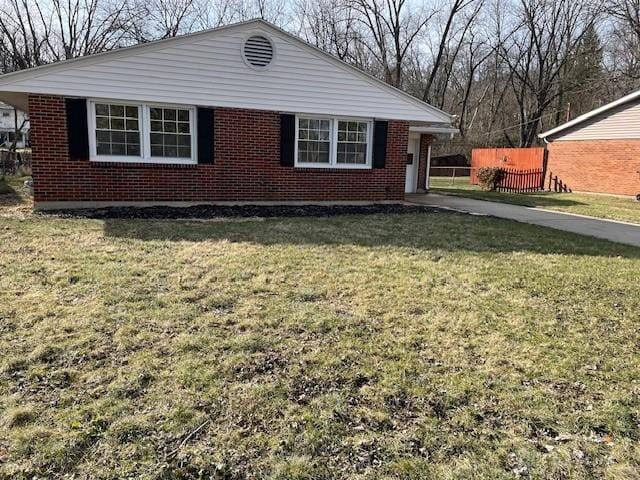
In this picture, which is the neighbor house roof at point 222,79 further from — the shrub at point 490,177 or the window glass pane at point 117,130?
the shrub at point 490,177

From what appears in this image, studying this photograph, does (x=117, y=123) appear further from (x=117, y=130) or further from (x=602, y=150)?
(x=602, y=150)

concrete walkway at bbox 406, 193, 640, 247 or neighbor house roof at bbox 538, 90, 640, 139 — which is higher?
neighbor house roof at bbox 538, 90, 640, 139

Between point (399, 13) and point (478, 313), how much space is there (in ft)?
113

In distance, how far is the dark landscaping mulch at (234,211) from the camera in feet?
31.1

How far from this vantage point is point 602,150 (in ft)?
61.6

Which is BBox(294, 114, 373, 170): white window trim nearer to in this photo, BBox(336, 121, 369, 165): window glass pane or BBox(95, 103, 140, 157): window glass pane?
BBox(336, 121, 369, 165): window glass pane

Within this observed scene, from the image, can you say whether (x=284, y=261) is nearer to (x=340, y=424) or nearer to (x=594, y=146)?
(x=340, y=424)

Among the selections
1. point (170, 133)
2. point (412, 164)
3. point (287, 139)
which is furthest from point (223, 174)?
point (412, 164)

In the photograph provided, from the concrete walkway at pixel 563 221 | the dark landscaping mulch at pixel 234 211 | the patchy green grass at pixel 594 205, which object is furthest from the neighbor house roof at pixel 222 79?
the patchy green grass at pixel 594 205

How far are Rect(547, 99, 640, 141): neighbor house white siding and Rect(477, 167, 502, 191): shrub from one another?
3.24 meters

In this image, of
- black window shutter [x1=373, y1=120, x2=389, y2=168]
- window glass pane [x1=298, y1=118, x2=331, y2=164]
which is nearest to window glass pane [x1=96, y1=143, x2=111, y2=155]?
window glass pane [x1=298, y1=118, x2=331, y2=164]

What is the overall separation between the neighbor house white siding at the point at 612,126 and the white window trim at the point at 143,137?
16157 millimetres

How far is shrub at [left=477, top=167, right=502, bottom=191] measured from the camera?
20828 millimetres

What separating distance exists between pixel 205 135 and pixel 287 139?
6.52 ft
